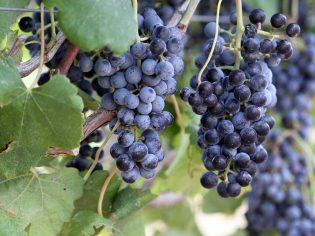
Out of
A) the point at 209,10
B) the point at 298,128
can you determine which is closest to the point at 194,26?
the point at 209,10

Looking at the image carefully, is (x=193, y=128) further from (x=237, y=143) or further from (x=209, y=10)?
(x=209, y=10)

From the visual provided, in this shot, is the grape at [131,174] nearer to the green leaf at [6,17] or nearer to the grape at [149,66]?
the grape at [149,66]

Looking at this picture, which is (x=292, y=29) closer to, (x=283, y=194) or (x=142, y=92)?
(x=142, y=92)

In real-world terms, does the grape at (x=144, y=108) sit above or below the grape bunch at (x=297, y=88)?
above

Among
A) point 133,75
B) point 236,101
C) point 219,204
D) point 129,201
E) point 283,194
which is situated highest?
point 133,75

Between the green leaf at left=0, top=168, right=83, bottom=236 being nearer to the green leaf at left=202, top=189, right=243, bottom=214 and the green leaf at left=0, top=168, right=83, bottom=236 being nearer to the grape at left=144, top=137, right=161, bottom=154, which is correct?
the grape at left=144, top=137, right=161, bottom=154

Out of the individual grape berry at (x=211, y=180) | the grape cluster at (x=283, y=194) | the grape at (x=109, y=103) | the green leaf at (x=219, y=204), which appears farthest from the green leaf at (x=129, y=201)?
the green leaf at (x=219, y=204)

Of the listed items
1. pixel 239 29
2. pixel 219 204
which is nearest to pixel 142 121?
pixel 239 29
